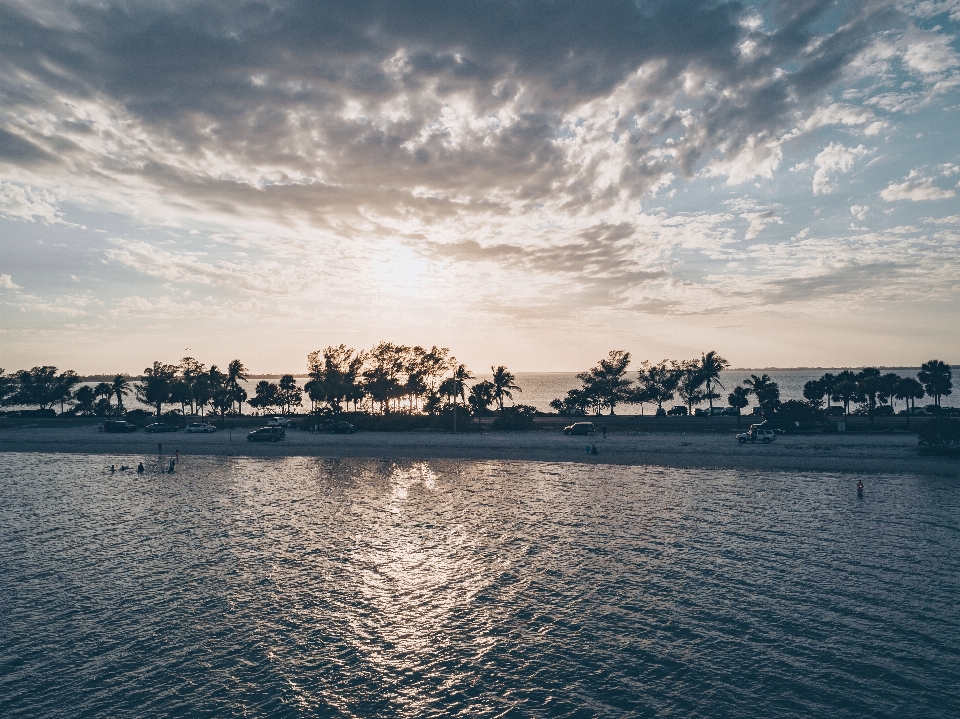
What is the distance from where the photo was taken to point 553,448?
75.0 m

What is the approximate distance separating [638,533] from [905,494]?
27871mm

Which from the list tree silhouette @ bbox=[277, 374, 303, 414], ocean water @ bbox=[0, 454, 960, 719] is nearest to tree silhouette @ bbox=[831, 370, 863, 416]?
ocean water @ bbox=[0, 454, 960, 719]

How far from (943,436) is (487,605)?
217 feet

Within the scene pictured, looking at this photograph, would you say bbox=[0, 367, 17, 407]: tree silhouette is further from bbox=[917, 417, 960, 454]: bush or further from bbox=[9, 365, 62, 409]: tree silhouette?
bbox=[917, 417, 960, 454]: bush

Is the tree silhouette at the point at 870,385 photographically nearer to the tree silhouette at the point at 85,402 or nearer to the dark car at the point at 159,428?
the dark car at the point at 159,428

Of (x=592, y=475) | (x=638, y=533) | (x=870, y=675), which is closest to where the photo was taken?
(x=870, y=675)

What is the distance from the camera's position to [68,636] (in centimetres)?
2348

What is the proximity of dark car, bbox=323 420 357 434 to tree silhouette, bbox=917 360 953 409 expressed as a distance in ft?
347

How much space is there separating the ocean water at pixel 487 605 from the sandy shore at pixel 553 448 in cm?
1385

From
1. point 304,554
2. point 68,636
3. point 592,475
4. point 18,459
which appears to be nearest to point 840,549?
point 592,475

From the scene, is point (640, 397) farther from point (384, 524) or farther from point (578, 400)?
point (384, 524)

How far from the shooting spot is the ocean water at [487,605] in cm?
1906

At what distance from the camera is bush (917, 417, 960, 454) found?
209ft

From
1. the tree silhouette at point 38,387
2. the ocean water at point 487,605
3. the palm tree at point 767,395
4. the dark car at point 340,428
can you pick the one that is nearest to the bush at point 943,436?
the ocean water at point 487,605
